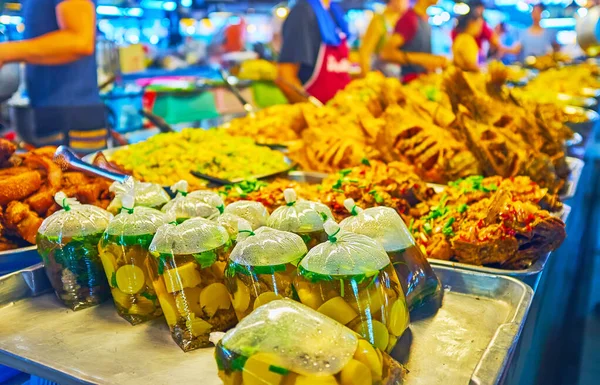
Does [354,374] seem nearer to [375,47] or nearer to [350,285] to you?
[350,285]

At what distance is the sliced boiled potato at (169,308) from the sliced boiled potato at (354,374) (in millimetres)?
416

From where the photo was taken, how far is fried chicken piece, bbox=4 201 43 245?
A: 1439 millimetres

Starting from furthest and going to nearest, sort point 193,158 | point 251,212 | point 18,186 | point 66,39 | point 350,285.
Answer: point 66,39, point 193,158, point 18,186, point 251,212, point 350,285

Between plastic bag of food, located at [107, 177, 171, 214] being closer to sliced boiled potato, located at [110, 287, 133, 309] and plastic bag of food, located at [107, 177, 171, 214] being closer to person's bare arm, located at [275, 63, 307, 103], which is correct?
sliced boiled potato, located at [110, 287, 133, 309]

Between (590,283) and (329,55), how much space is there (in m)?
2.31

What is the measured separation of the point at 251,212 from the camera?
125 cm

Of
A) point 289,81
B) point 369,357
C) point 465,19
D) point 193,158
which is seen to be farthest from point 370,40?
point 369,357

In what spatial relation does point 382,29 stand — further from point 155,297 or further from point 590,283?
point 155,297

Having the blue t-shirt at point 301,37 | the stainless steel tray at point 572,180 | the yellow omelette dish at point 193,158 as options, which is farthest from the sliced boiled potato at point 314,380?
the blue t-shirt at point 301,37

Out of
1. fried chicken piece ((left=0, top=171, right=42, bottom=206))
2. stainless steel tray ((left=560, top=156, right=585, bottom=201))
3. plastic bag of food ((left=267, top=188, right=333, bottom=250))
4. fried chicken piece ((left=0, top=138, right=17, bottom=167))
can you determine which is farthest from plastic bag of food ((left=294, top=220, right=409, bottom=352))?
stainless steel tray ((left=560, top=156, right=585, bottom=201))

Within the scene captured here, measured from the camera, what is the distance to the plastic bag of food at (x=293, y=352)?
75cm

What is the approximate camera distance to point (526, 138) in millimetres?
2209

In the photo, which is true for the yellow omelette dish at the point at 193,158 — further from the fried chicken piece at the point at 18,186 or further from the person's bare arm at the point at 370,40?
the person's bare arm at the point at 370,40

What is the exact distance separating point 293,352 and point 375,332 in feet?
0.72
